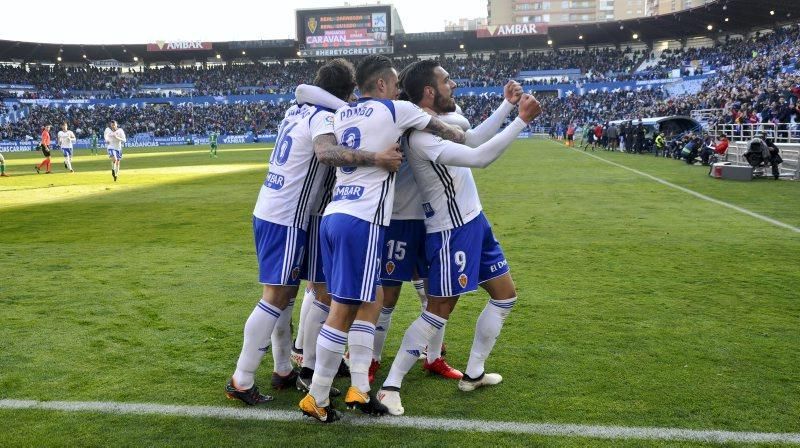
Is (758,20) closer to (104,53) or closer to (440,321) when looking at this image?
(440,321)

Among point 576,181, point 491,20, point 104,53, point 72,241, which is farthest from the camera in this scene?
point 491,20

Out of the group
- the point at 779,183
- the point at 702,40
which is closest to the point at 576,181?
the point at 779,183

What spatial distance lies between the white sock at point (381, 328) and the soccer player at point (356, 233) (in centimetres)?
68

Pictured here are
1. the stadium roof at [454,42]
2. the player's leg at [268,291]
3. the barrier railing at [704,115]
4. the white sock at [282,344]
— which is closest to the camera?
the player's leg at [268,291]

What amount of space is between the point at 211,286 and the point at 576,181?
45.2ft

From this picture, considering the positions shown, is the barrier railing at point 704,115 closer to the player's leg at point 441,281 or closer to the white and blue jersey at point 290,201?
the player's leg at point 441,281

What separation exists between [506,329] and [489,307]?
128cm

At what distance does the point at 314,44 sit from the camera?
75.8 m

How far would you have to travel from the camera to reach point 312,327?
4562mm

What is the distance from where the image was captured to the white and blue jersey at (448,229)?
4.13m

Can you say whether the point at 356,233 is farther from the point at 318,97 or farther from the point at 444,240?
the point at 318,97

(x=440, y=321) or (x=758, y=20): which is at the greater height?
(x=758, y=20)

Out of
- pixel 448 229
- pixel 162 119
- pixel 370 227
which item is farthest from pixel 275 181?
pixel 162 119

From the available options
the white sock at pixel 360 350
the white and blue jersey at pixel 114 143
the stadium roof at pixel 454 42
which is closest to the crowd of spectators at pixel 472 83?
the stadium roof at pixel 454 42
